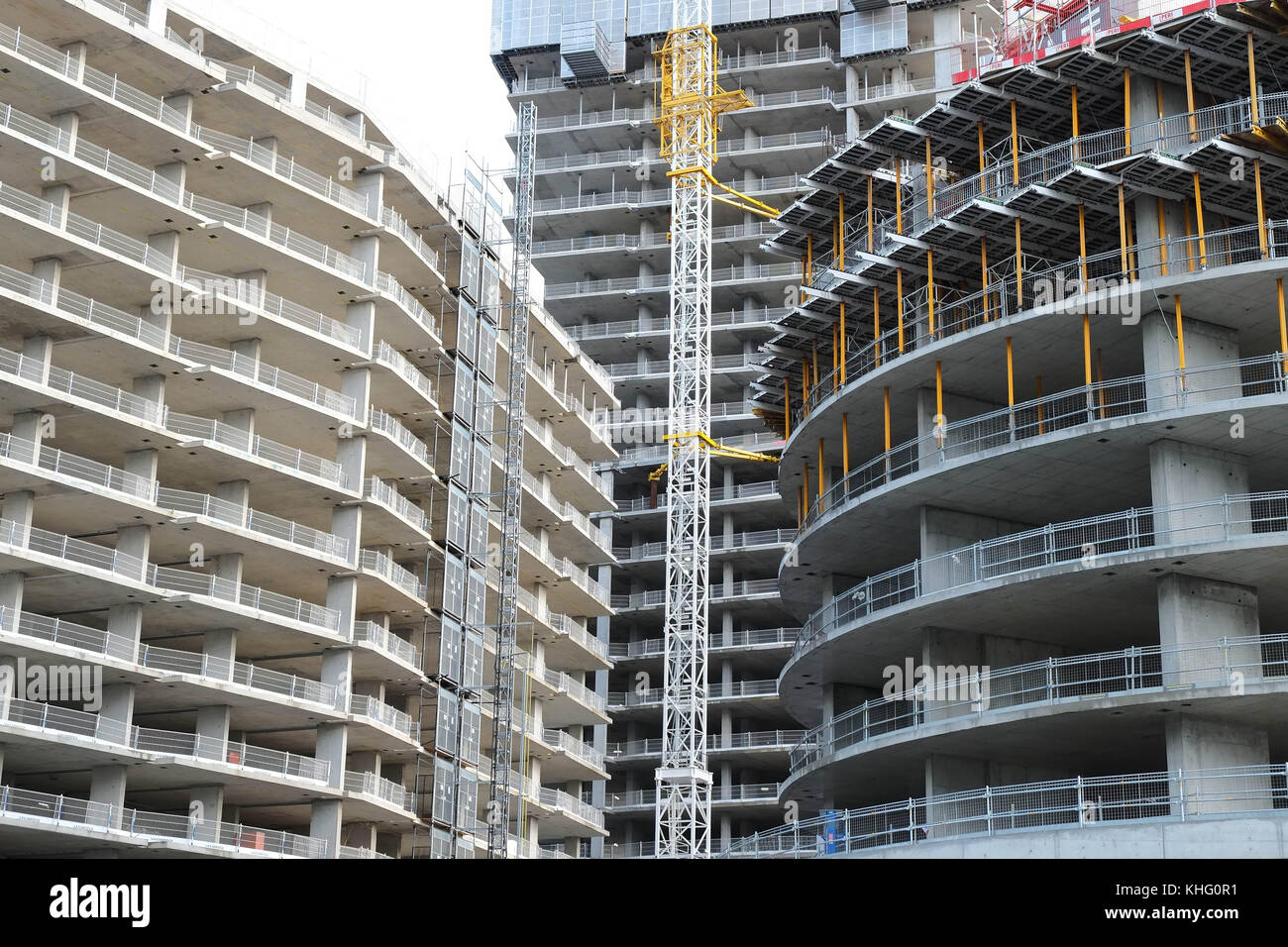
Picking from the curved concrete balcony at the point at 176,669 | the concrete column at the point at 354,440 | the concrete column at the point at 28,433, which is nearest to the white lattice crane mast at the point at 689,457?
the concrete column at the point at 354,440

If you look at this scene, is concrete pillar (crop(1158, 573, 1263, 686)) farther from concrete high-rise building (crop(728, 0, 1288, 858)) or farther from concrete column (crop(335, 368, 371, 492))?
concrete column (crop(335, 368, 371, 492))

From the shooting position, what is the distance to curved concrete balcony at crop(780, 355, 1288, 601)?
1569 inches

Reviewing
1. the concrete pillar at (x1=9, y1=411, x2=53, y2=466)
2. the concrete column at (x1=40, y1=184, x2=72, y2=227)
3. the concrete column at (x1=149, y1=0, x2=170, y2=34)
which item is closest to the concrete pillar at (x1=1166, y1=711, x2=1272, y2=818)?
the concrete pillar at (x1=9, y1=411, x2=53, y2=466)

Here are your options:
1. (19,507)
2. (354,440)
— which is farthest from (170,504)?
(354,440)

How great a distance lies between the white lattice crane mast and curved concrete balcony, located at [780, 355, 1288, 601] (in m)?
10.1

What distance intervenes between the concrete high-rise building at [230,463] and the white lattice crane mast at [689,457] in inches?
372

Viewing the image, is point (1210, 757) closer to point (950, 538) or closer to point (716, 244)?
point (950, 538)

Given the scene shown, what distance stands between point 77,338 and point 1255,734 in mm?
38274

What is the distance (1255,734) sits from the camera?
129ft

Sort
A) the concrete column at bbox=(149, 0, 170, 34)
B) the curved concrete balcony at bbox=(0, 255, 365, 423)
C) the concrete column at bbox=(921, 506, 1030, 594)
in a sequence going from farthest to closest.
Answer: the concrete column at bbox=(149, 0, 170, 34) → the curved concrete balcony at bbox=(0, 255, 365, 423) → the concrete column at bbox=(921, 506, 1030, 594)

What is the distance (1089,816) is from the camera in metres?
41.0

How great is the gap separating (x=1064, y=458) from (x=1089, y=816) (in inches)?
369

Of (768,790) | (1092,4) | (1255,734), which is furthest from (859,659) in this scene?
(768,790)
